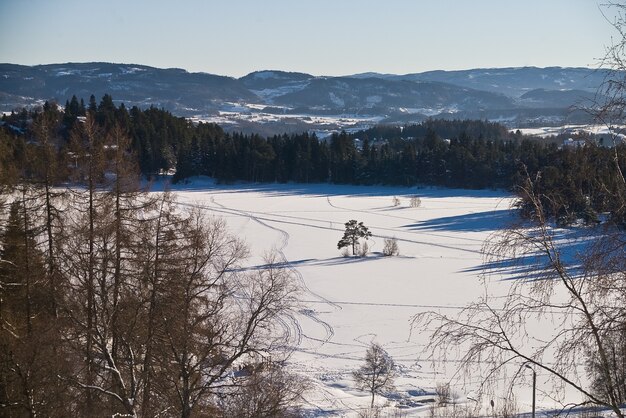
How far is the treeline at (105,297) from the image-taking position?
11203 mm

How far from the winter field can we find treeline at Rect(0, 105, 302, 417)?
15.5 feet

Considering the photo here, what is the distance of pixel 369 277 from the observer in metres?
35.8

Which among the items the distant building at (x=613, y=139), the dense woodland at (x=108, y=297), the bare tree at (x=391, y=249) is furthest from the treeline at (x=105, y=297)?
the bare tree at (x=391, y=249)

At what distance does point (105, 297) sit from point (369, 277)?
25547mm

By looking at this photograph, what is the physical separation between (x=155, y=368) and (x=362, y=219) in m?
47.7

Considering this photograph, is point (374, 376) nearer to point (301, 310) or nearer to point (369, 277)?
point (301, 310)

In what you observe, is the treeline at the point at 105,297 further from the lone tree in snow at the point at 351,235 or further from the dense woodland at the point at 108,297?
the lone tree in snow at the point at 351,235

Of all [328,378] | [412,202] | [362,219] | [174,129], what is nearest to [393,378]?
[328,378]

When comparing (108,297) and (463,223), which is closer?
(108,297)

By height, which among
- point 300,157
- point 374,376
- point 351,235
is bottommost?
point 374,376

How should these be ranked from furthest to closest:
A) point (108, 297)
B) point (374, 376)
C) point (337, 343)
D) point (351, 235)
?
point (351, 235) < point (337, 343) < point (374, 376) < point (108, 297)

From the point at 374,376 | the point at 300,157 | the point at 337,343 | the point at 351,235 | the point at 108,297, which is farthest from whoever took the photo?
the point at 300,157

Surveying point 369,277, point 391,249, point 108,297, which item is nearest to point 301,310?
point 369,277

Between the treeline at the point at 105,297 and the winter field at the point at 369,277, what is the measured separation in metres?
4.72
